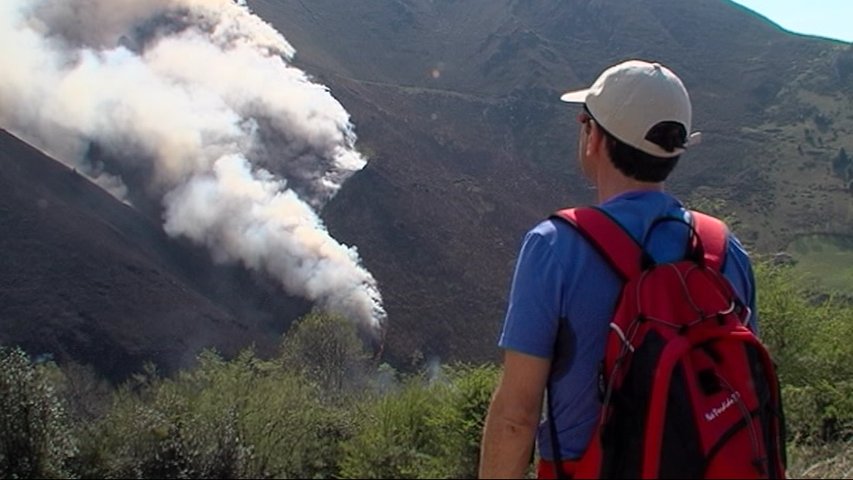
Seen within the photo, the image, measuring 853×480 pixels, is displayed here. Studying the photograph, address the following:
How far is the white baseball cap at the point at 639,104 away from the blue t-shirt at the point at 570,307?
0.24 m

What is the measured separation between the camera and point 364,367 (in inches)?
1304

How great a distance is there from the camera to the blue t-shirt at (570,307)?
7.34 feet

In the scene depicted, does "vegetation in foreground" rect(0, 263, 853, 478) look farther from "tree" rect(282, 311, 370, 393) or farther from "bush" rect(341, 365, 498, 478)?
"tree" rect(282, 311, 370, 393)

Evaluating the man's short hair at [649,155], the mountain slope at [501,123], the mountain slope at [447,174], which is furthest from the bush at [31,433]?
the mountain slope at [501,123]

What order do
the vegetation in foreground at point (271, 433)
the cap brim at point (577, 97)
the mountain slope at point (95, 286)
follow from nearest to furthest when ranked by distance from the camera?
the cap brim at point (577, 97) < the vegetation in foreground at point (271, 433) < the mountain slope at point (95, 286)

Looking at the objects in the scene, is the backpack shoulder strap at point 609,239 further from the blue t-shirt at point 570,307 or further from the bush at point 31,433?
the bush at point 31,433

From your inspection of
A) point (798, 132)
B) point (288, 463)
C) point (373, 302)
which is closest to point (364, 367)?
point (373, 302)

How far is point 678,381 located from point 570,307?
0.35m

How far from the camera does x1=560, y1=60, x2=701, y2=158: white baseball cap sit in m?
2.42

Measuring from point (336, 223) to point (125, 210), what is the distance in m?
12.6

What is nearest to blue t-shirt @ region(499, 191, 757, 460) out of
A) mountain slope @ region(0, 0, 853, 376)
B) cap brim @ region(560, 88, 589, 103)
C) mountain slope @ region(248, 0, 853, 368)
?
cap brim @ region(560, 88, 589, 103)

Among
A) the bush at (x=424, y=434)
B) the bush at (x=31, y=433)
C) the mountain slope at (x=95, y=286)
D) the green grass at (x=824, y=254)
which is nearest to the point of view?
the bush at (x=424, y=434)

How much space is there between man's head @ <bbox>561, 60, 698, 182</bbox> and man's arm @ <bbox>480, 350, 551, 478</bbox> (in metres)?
0.66

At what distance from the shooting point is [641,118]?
7.92ft
